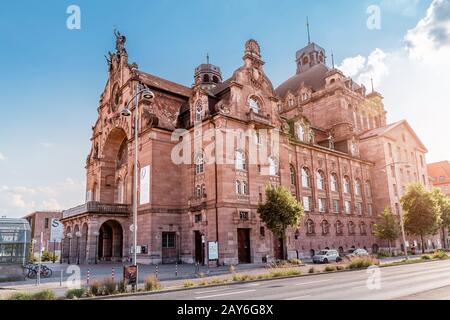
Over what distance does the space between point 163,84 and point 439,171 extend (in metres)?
82.5

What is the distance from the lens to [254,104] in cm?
4019

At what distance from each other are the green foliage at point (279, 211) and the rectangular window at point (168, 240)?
10.8 meters

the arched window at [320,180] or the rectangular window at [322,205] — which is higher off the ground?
the arched window at [320,180]

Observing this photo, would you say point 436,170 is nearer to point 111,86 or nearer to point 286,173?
point 286,173

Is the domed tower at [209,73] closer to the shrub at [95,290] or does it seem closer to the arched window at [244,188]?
the arched window at [244,188]

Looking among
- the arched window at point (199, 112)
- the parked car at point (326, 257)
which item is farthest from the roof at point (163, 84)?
A: the parked car at point (326, 257)

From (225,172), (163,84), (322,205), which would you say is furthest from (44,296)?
(322,205)

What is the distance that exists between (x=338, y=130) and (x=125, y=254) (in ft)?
127

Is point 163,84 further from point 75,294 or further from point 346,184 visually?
point 75,294

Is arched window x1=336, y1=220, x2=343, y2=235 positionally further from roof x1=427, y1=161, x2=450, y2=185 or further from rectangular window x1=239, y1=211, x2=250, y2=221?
roof x1=427, y1=161, x2=450, y2=185

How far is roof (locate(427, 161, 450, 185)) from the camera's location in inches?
3674

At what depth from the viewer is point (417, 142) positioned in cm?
6881

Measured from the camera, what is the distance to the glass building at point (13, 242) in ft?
79.3

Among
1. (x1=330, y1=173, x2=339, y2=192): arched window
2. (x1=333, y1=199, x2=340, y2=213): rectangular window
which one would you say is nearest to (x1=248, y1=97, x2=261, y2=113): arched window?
(x1=330, y1=173, x2=339, y2=192): arched window
